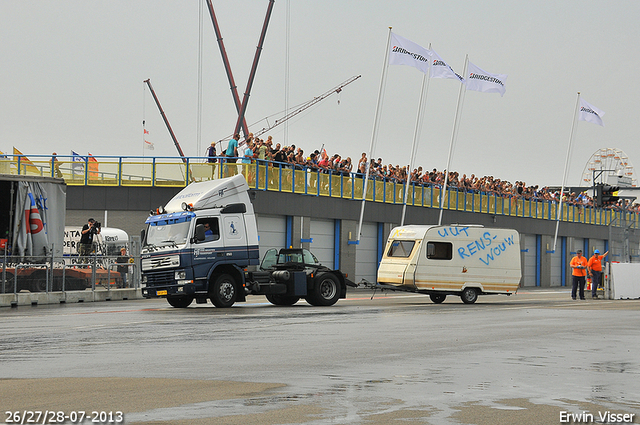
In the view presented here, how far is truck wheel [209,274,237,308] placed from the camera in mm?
23500

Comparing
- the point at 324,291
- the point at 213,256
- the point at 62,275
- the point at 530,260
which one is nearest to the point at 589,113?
the point at 530,260

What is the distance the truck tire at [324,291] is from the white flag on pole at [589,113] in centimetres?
3209

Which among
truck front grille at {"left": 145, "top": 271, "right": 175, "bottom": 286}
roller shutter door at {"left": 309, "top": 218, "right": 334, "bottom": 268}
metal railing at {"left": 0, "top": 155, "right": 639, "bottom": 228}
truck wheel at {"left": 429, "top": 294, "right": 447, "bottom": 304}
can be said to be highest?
metal railing at {"left": 0, "top": 155, "right": 639, "bottom": 228}

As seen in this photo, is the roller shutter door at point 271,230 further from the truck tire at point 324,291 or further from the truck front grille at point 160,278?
the truck front grille at point 160,278

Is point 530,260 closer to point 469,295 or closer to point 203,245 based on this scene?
point 469,295

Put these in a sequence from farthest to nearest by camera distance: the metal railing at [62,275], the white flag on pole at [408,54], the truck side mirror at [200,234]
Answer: the white flag on pole at [408,54] < the metal railing at [62,275] < the truck side mirror at [200,234]

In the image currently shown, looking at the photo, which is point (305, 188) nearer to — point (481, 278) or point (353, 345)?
point (481, 278)

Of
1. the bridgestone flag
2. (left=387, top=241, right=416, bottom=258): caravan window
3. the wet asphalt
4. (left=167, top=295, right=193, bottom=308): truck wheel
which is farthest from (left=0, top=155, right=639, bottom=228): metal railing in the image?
the wet asphalt

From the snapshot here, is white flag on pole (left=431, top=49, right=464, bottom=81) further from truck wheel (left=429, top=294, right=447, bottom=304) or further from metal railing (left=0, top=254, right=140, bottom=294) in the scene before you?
metal railing (left=0, top=254, right=140, bottom=294)

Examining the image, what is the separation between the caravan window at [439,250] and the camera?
28014mm

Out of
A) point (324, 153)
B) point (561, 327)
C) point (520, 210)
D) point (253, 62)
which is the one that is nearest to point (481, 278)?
point (561, 327)

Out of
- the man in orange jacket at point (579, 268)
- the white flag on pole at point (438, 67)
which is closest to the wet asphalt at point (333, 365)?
the man in orange jacket at point (579, 268)

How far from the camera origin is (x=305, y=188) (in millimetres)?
39469

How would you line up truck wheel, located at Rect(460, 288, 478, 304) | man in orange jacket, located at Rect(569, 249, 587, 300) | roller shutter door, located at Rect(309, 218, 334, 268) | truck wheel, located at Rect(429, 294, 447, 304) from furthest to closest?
roller shutter door, located at Rect(309, 218, 334, 268) → man in orange jacket, located at Rect(569, 249, 587, 300) → truck wheel, located at Rect(429, 294, 447, 304) → truck wheel, located at Rect(460, 288, 478, 304)
